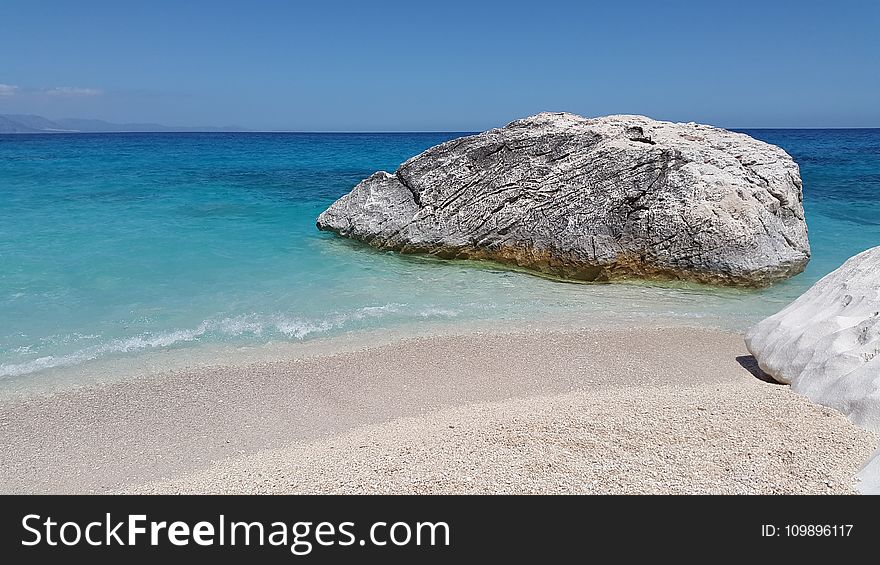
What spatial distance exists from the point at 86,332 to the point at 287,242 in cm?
648

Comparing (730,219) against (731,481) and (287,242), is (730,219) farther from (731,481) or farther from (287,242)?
(287,242)

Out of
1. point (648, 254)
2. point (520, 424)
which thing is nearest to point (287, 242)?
point (648, 254)

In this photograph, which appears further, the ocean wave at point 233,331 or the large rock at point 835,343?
the ocean wave at point 233,331

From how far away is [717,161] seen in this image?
11312 millimetres

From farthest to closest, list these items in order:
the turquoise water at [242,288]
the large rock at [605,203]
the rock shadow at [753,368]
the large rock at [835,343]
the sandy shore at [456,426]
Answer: the large rock at [605,203], the turquoise water at [242,288], the rock shadow at [753,368], the large rock at [835,343], the sandy shore at [456,426]

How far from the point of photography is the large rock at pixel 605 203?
35.5 feet

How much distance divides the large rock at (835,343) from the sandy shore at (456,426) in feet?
0.76
